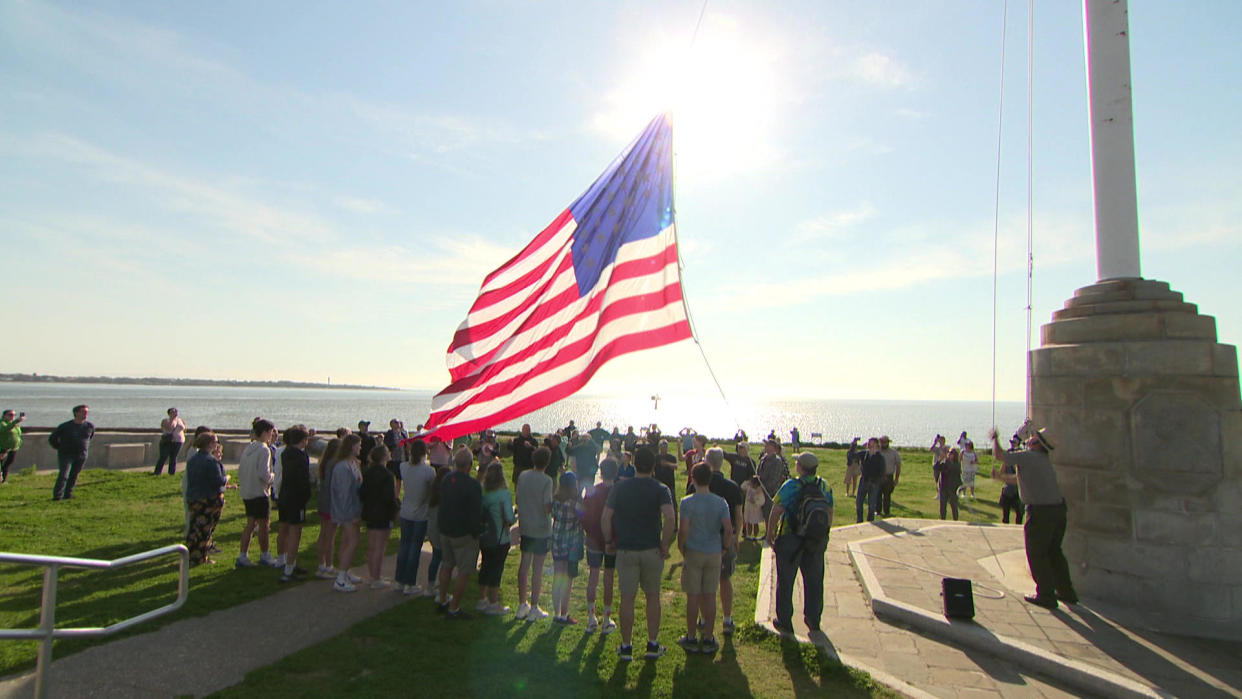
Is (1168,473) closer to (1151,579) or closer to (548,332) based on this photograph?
(1151,579)

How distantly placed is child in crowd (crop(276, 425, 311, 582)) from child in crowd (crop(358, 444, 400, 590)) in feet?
2.93

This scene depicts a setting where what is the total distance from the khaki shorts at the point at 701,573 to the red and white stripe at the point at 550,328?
6.65 feet

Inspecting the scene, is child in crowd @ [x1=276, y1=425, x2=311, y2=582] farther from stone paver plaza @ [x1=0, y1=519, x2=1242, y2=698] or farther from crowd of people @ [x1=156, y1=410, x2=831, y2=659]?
stone paver plaza @ [x1=0, y1=519, x2=1242, y2=698]

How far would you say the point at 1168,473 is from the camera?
7.21m

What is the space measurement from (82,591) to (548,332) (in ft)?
19.7

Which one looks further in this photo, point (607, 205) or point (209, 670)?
point (607, 205)

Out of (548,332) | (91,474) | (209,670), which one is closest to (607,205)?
Result: (548,332)

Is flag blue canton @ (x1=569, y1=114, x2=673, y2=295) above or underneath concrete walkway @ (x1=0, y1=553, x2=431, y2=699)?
above

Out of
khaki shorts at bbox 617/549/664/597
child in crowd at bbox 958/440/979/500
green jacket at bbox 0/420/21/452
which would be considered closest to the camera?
khaki shorts at bbox 617/549/664/597

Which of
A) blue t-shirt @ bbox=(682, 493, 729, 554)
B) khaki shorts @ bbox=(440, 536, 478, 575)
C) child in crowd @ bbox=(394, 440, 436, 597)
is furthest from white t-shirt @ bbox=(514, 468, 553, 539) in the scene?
blue t-shirt @ bbox=(682, 493, 729, 554)

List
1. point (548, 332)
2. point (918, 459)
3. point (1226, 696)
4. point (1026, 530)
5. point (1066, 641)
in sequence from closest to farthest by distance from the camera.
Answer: point (1226, 696) → point (1066, 641) → point (548, 332) → point (1026, 530) → point (918, 459)

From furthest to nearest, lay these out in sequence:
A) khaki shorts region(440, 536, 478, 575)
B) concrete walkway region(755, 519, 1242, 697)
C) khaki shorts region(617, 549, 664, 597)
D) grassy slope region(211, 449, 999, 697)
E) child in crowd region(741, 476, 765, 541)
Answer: child in crowd region(741, 476, 765, 541), khaki shorts region(440, 536, 478, 575), khaki shorts region(617, 549, 664, 597), concrete walkway region(755, 519, 1242, 697), grassy slope region(211, 449, 999, 697)

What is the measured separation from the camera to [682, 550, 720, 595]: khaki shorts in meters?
6.20

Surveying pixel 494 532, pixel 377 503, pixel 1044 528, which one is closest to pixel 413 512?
pixel 377 503
